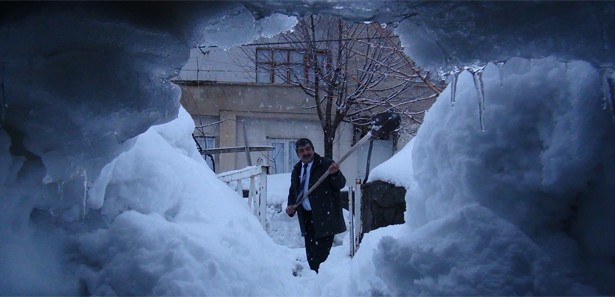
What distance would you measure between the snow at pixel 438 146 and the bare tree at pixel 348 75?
28.1 ft

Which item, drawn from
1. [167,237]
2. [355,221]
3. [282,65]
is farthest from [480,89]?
[282,65]

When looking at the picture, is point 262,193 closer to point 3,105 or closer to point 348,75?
point 3,105

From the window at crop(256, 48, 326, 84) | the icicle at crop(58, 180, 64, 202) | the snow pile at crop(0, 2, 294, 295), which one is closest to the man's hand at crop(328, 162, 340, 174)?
the snow pile at crop(0, 2, 294, 295)

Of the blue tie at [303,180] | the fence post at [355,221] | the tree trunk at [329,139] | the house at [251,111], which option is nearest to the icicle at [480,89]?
the blue tie at [303,180]

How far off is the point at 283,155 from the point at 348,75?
338 centimetres

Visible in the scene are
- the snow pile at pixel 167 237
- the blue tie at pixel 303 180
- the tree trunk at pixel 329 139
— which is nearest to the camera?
the snow pile at pixel 167 237

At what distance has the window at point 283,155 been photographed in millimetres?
13500

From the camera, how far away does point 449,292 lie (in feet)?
6.02

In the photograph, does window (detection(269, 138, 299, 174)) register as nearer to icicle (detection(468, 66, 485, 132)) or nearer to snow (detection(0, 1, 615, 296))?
snow (detection(0, 1, 615, 296))

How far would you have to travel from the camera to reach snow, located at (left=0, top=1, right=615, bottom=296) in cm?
171

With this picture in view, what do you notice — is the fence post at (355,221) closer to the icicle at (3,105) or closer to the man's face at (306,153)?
the man's face at (306,153)

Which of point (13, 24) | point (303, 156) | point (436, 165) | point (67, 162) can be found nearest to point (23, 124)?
point (67, 162)

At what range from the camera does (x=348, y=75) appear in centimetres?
1123

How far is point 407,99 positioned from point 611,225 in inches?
389
